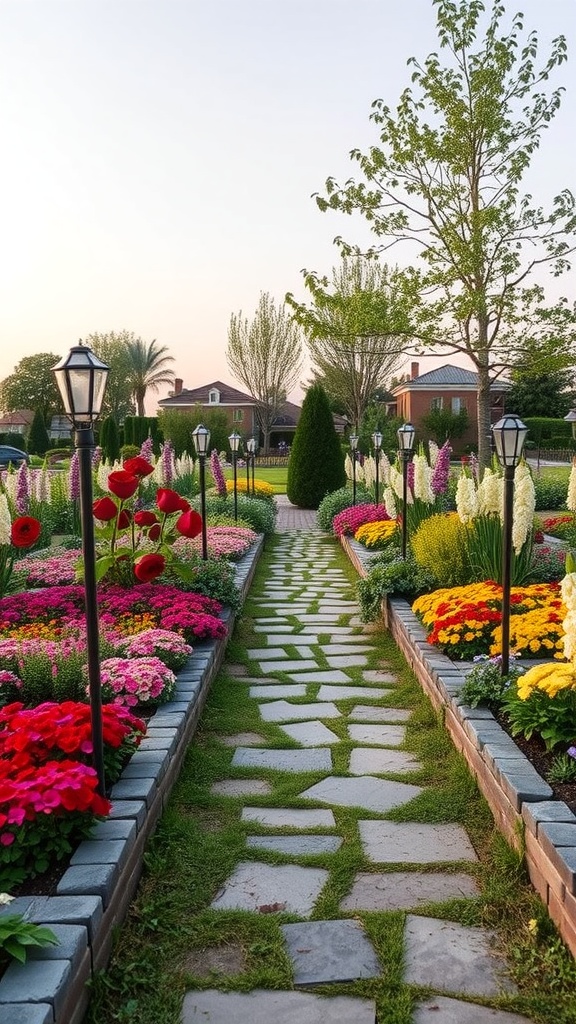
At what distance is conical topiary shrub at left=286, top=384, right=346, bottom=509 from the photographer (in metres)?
17.1

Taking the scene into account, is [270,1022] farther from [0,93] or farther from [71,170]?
[71,170]

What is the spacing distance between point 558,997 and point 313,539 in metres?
11.0

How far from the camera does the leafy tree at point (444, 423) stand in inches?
1588

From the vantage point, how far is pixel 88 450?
263 centimetres

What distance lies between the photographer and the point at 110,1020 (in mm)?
1956

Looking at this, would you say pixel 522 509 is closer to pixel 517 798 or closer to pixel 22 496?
pixel 517 798

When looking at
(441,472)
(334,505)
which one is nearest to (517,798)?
(441,472)

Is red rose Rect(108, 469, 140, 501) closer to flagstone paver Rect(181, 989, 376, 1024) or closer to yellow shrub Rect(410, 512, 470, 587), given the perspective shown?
yellow shrub Rect(410, 512, 470, 587)

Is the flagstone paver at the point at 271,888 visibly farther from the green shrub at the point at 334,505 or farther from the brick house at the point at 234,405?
the brick house at the point at 234,405

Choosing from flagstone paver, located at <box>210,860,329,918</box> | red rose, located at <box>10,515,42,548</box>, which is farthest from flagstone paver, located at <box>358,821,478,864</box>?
red rose, located at <box>10,515,42,548</box>

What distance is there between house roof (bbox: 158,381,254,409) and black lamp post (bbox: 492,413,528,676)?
45.4 m

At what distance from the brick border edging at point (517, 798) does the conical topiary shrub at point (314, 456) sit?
12.9m

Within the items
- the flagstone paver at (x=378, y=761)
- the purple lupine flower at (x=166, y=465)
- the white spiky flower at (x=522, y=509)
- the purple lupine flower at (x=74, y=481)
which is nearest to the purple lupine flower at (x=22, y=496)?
the purple lupine flower at (x=74, y=481)

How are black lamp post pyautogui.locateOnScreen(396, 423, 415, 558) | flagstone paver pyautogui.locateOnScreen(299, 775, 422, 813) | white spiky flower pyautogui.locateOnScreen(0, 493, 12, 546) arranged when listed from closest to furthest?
flagstone paver pyautogui.locateOnScreen(299, 775, 422, 813), white spiky flower pyautogui.locateOnScreen(0, 493, 12, 546), black lamp post pyautogui.locateOnScreen(396, 423, 415, 558)
